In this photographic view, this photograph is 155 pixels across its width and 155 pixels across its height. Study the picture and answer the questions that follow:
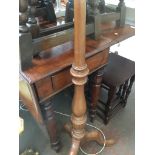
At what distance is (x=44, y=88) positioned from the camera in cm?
82

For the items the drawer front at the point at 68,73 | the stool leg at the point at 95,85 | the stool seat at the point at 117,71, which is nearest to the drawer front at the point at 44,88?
the drawer front at the point at 68,73

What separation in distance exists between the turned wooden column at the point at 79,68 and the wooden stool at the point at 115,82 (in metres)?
0.36

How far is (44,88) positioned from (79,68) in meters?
0.19

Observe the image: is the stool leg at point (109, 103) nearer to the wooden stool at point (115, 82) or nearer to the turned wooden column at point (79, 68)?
the wooden stool at point (115, 82)

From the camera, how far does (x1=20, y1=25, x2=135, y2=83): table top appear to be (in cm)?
76

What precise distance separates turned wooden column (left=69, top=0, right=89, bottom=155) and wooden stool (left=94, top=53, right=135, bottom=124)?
36cm

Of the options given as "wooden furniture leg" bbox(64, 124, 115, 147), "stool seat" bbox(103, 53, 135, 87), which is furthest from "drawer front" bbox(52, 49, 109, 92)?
"wooden furniture leg" bbox(64, 124, 115, 147)

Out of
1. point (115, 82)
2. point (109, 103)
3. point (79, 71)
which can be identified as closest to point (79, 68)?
point (79, 71)

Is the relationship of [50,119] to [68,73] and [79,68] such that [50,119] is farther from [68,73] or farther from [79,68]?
[79,68]

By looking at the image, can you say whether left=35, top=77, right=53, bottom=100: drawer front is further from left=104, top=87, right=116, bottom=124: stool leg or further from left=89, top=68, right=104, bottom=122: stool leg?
left=104, top=87, right=116, bottom=124: stool leg

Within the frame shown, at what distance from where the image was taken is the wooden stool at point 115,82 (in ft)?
4.08
